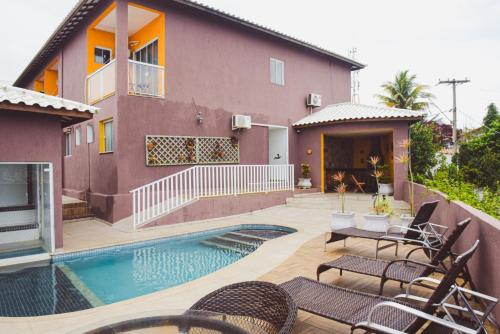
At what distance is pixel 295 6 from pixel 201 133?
10516mm

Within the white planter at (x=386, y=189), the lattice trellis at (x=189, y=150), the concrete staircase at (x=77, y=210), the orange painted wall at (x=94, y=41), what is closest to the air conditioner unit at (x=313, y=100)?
the lattice trellis at (x=189, y=150)

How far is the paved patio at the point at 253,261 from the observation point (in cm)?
354

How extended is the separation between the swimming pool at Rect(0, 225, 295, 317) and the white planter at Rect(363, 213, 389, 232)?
8.24 ft

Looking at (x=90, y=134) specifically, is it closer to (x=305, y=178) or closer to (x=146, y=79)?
(x=146, y=79)

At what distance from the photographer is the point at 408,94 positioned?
95.5 ft

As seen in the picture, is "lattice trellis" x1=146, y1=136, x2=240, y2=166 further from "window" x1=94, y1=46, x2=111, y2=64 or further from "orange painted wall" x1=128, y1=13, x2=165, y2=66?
"window" x1=94, y1=46, x2=111, y2=64

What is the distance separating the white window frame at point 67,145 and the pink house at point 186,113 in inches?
5.9

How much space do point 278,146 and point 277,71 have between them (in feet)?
11.0

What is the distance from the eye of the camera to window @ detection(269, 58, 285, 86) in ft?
47.6

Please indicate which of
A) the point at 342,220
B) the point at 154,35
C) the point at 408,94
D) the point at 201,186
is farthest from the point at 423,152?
the point at 408,94

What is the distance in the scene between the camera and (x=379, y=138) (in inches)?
679

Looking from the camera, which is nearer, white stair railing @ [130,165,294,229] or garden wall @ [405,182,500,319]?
garden wall @ [405,182,500,319]

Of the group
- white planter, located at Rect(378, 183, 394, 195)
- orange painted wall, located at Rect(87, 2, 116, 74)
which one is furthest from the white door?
orange painted wall, located at Rect(87, 2, 116, 74)

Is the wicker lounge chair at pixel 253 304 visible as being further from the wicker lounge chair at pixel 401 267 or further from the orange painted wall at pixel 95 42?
the orange painted wall at pixel 95 42
